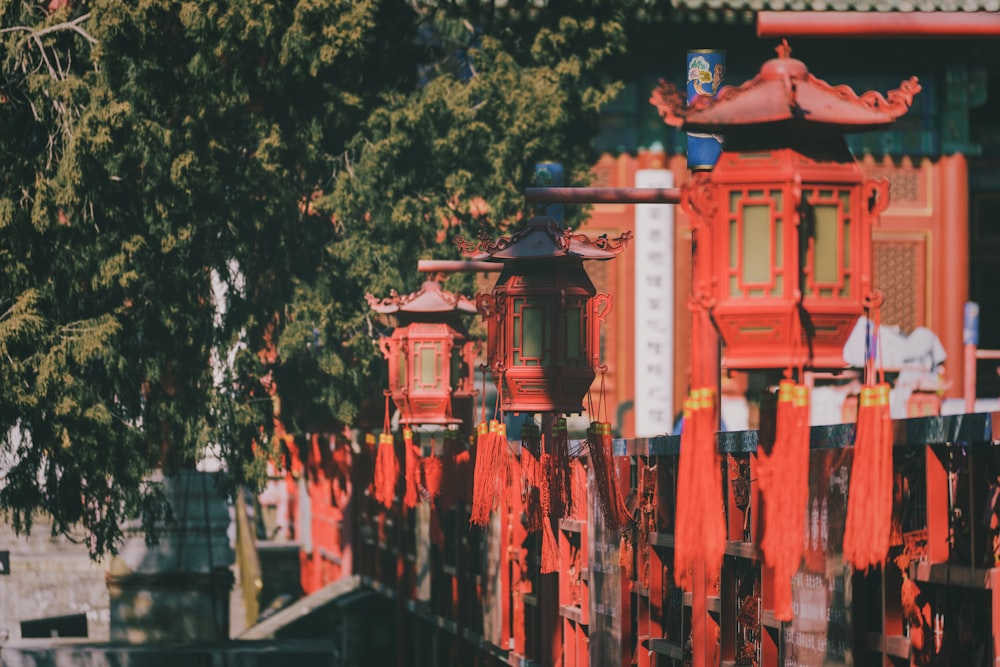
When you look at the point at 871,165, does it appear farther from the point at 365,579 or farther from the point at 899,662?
the point at 899,662

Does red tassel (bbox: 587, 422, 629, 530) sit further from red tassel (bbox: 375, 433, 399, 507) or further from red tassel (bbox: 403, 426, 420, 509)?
red tassel (bbox: 375, 433, 399, 507)

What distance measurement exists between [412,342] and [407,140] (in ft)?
21.2

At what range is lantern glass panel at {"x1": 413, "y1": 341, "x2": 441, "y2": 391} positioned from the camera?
19.3 m

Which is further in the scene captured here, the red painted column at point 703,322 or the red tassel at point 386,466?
the red tassel at point 386,466

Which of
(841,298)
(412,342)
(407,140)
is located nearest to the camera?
(841,298)

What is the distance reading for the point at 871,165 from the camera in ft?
107

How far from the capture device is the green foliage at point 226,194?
855 inches

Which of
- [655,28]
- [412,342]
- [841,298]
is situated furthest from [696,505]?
[655,28]

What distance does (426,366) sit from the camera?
19.4 metres

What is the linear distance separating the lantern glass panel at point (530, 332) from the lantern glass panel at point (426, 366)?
5.12 meters

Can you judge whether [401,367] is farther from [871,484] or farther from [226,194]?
[871,484]

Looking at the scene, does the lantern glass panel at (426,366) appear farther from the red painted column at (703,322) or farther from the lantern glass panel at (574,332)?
the red painted column at (703,322)

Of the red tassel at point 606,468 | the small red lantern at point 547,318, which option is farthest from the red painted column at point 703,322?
the small red lantern at point 547,318

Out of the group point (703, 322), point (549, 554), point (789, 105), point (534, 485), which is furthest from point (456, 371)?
point (789, 105)
